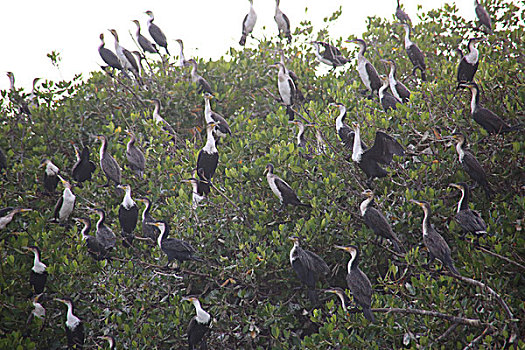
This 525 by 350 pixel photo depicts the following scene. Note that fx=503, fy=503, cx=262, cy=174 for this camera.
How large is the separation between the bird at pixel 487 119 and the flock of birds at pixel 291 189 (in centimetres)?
1

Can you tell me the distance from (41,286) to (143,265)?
1136mm

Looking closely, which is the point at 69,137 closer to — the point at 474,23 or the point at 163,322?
the point at 163,322

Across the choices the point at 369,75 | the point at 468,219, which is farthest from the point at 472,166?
the point at 369,75

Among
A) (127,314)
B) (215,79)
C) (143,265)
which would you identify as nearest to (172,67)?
(215,79)

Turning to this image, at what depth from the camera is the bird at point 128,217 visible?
6.14 metres

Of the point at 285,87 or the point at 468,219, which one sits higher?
the point at 285,87

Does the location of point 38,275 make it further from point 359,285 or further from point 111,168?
point 359,285

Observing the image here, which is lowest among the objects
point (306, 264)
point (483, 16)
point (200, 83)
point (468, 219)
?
point (306, 264)

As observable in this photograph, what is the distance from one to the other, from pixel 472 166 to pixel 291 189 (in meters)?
1.90

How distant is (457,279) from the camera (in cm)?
455

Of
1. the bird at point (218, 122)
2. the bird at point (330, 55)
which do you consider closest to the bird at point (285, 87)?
the bird at point (218, 122)

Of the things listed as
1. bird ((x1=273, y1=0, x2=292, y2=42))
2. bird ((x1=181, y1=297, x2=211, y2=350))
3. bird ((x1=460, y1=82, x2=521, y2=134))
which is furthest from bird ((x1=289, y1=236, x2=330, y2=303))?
bird ((x1=273, y1=0, x2=292, y2=42))

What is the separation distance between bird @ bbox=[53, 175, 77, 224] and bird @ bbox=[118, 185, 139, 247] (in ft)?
2.88

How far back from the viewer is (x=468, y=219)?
4.77 meters
